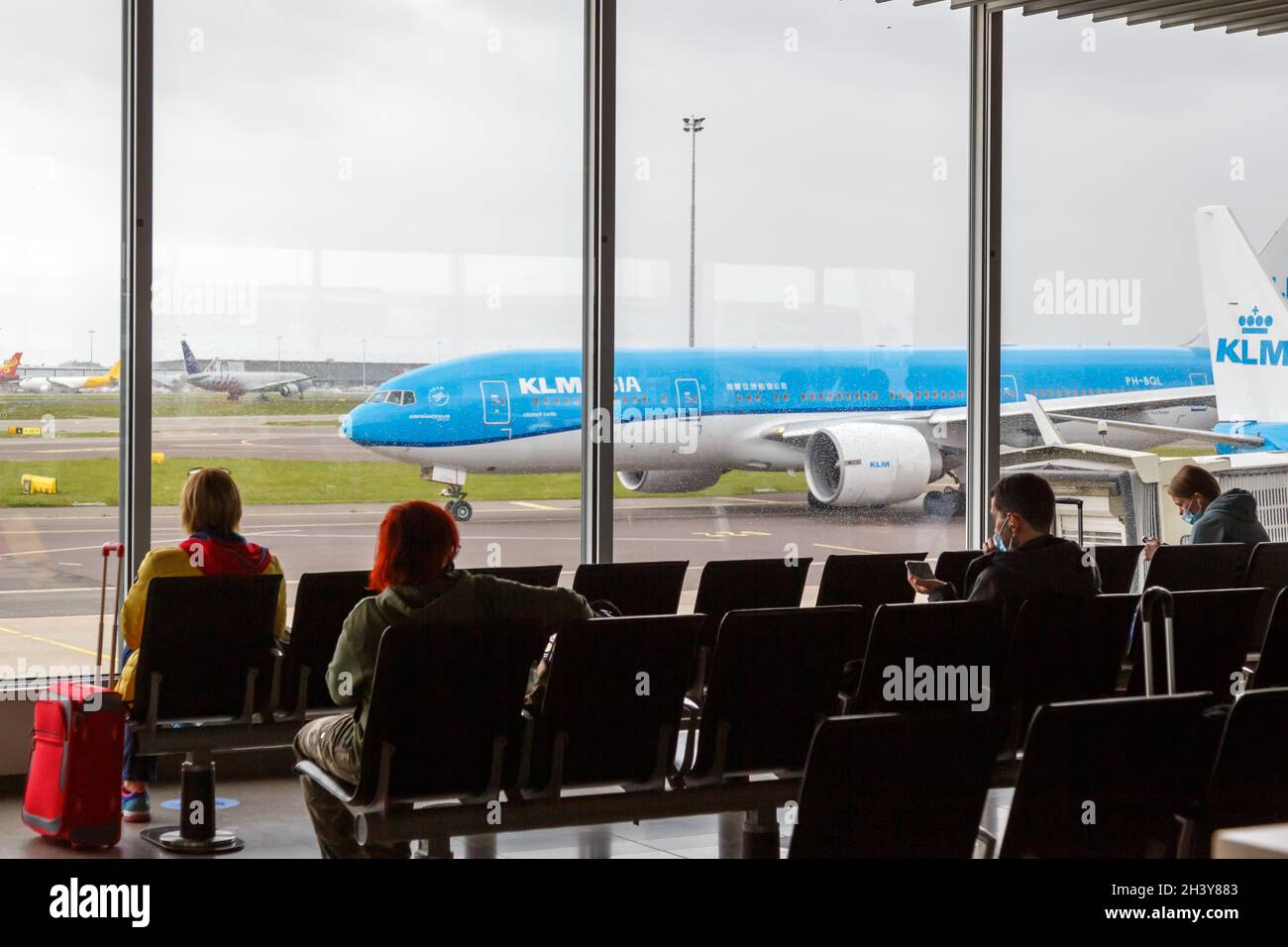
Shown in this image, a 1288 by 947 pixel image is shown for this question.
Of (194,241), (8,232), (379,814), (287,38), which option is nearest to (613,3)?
(287,38)

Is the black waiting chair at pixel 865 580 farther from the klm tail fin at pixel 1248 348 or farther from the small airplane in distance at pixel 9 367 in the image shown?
the klm tail fin at pixel 1248 348

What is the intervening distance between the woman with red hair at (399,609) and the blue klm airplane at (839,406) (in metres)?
3.34

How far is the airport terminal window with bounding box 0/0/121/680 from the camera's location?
5.79m

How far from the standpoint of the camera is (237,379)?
636 centimetres

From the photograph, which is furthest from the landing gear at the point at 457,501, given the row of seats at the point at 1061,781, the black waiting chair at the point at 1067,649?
the row of seats at the point at 1061,781

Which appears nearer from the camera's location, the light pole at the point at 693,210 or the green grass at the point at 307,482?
the green grass at the point at 307,482

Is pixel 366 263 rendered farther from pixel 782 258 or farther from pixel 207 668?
pixel 207 668

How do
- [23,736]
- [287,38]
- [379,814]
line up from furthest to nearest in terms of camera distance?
1. [287,38]
2. [23,736]
3. [379,814]

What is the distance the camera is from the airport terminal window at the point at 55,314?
579 cm

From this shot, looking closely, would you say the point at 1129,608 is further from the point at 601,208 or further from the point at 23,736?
the point at 23,736

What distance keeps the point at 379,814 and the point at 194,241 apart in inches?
139

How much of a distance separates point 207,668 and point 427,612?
1.26 m

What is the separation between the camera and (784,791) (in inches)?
157
